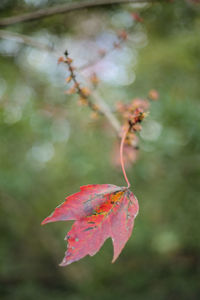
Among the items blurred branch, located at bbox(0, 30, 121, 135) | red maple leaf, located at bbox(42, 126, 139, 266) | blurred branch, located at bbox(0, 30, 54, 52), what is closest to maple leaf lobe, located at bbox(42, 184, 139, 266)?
red maple leaf, located at bbox(42, 126, 139, 266)

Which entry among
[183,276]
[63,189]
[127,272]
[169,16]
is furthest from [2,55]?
[183,276]

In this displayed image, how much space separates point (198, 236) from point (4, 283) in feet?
8.87

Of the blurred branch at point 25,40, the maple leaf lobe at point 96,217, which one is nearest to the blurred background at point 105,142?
the blurred branch at point 25,40

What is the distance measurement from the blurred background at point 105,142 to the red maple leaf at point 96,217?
678 millimetres

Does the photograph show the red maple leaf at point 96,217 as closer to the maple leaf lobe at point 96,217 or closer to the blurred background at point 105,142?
the maple leaf lobe at point 96,217

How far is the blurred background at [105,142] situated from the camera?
163 cm

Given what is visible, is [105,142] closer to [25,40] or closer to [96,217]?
[25,40]

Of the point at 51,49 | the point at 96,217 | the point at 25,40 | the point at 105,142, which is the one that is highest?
the point at 105,142

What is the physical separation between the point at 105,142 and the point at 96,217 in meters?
1.78

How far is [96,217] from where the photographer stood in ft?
1.86

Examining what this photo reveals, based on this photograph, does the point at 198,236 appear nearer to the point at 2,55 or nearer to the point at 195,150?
the point at 195,150

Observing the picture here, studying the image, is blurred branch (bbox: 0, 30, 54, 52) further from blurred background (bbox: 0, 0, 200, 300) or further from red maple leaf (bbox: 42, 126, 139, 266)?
red maple leaf (bbox: 42, 126, 139, 266)

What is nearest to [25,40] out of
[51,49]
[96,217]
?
[51,49]

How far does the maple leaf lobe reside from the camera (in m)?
0.53
